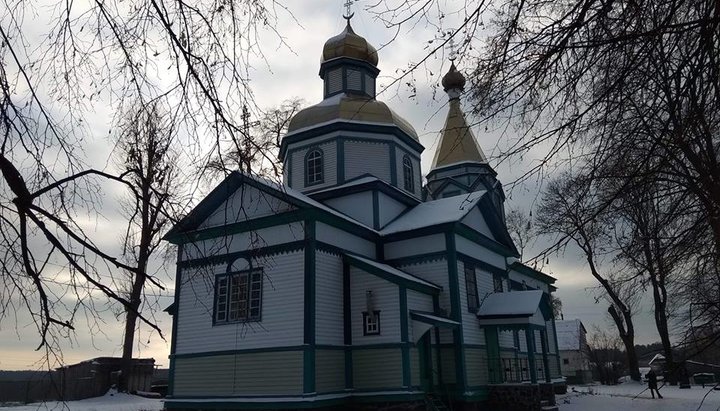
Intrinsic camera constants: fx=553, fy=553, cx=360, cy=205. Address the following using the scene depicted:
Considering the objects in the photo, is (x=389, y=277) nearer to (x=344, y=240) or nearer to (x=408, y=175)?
(x=344, y=240)

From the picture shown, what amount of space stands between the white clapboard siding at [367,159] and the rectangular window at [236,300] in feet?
16.9

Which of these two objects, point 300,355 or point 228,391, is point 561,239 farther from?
point 228,391

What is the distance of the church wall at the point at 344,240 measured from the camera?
14.1 metres

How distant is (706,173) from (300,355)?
9.99m

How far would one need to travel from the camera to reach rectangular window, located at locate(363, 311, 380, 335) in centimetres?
1364

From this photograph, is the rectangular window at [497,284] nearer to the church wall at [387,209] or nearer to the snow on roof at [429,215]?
the snow on roof at [429,215]

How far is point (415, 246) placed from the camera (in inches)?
637

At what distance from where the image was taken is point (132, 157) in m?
3.46

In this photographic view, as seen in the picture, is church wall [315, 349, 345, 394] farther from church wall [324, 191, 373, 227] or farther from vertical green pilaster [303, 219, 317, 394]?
church wall [324, 191, 373, 227]

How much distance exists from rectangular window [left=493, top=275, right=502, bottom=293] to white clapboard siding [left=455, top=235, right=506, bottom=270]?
15.8 inches

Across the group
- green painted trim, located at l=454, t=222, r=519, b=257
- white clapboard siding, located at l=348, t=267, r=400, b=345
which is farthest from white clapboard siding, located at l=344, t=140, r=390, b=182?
white clapboard siding, located at l=348, t=267, r=400, b=345

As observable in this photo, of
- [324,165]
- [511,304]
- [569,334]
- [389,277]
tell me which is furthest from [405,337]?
[569,334]

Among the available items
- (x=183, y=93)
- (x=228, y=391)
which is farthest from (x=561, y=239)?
(x=228, y=391)

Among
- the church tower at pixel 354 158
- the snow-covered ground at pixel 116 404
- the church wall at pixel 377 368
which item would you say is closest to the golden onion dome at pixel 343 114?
the church tower at pixel 354 158
